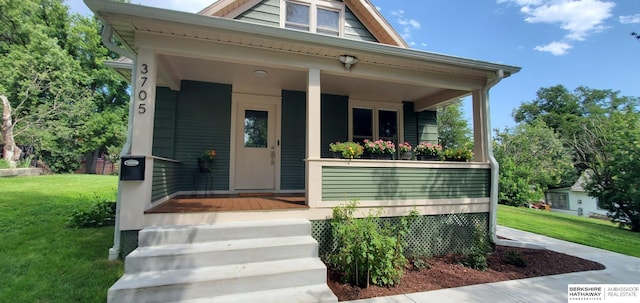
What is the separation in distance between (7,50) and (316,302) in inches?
872

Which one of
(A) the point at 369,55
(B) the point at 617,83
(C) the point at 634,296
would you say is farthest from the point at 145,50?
(B) the point at 617,83

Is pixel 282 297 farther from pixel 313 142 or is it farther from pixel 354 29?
pixel 354 29

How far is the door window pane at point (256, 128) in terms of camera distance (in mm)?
5895

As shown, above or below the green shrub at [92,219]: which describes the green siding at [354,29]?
above

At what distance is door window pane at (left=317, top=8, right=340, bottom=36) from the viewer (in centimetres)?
639

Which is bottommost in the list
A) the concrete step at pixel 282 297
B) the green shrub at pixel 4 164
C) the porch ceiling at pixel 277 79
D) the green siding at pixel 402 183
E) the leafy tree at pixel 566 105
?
the concrete step at pixel 282 297

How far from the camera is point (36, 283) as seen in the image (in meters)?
2.73

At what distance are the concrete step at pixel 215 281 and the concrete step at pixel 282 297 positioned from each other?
0.14ft

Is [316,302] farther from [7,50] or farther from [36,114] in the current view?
[7,50]

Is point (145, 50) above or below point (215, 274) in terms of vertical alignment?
above

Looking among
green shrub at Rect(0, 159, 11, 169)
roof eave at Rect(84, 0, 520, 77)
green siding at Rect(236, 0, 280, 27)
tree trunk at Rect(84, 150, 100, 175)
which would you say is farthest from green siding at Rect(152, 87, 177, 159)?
tree trunk at Rect(84, 150, 100, 175)

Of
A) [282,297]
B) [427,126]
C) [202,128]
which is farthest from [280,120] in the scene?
[282,297]

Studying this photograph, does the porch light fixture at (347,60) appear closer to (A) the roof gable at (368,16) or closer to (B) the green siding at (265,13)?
(B) the green siding at (265,13)

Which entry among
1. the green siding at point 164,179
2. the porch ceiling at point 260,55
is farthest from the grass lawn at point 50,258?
the porch ceiling at point 260,55
